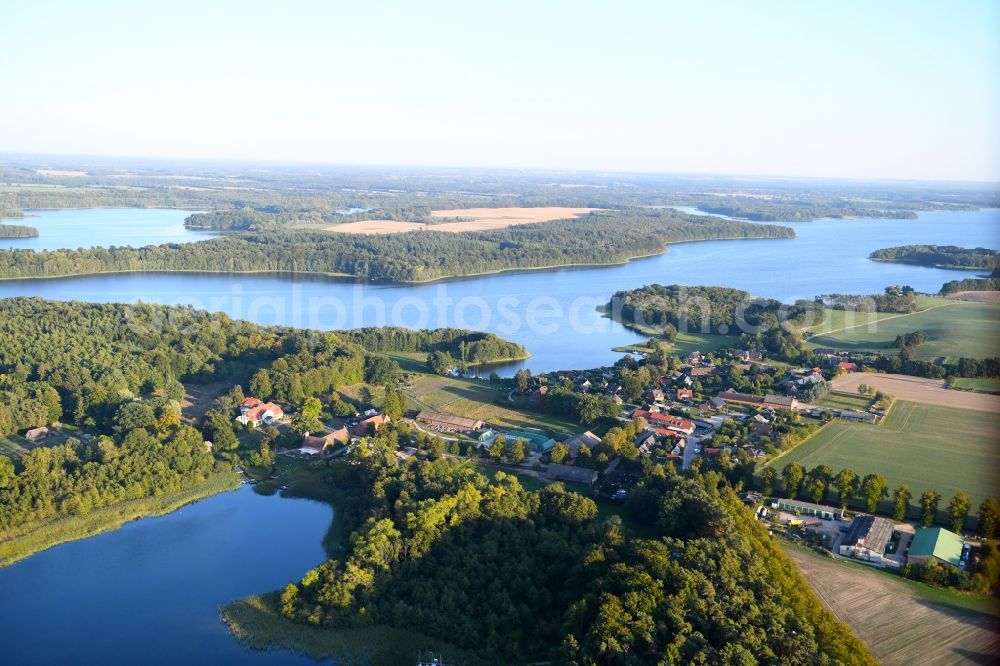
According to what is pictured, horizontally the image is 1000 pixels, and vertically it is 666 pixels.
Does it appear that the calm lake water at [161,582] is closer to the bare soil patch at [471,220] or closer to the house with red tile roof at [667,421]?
the house with red tile roof at [667,421]

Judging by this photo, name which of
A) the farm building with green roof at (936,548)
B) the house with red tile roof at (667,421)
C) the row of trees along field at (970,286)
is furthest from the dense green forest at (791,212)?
the farm building with green roof at (936,548)

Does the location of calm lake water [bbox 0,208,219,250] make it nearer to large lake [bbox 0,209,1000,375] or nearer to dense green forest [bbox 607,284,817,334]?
large lake [bbox 0,209,1000,375]

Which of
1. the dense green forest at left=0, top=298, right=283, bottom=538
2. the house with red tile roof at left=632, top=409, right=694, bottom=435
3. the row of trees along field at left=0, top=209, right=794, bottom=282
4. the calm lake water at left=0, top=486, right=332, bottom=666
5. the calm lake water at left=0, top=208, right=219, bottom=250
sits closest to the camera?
the calm lake water at left=0, top=486, right=332, bottom=666

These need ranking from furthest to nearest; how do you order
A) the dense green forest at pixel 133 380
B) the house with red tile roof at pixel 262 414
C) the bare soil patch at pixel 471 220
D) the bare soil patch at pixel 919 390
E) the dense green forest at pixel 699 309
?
the bare soil patch at pixel 471 220, the dense green forest at pixel 699 309, the bare soil patch at pixel 919 390, the house with red tile roof at pixel 262 414, the dense green forest at pixel 133 380

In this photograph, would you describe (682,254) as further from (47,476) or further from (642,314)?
(47,476)

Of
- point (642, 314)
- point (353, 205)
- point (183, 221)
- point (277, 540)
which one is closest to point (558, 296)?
point (642, 314)

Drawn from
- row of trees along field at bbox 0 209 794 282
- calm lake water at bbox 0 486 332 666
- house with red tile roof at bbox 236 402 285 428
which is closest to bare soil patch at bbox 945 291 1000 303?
row of trees along field at bbox 0 209 794 282

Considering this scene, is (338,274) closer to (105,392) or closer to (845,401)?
(105,392)
